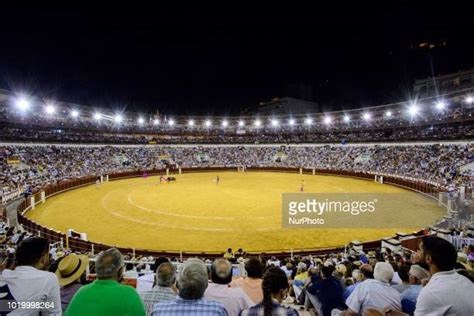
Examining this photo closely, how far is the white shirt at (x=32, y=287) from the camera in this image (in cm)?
233

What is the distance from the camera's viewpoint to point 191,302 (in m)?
2.13

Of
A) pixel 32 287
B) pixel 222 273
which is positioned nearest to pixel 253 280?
pixel 222 273

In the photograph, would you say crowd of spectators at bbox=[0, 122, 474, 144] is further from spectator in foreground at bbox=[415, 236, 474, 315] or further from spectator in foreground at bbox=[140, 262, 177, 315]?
spectator in foreground at bbox=[140, 262, 177, 315]

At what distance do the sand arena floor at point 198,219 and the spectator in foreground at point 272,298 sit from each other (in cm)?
1198

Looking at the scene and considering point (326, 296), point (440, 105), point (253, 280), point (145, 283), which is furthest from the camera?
point (440, 105)

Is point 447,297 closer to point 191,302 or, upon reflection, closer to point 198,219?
point 191,302

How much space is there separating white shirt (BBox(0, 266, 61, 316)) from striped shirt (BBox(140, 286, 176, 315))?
765 mm

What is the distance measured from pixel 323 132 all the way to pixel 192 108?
42.7 meters

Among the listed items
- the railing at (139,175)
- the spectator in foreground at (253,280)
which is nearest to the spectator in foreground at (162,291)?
the spectator in foreground at (253,280)

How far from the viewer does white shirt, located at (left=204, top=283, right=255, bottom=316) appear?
2863 millimetres

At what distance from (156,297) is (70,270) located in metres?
1.20

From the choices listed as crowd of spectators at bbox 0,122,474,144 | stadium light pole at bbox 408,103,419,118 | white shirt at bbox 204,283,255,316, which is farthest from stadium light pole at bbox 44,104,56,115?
stadium light pole at bbox 408,103,419,118

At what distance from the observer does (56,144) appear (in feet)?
136

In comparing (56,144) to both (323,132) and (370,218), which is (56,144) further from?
(323,132)
